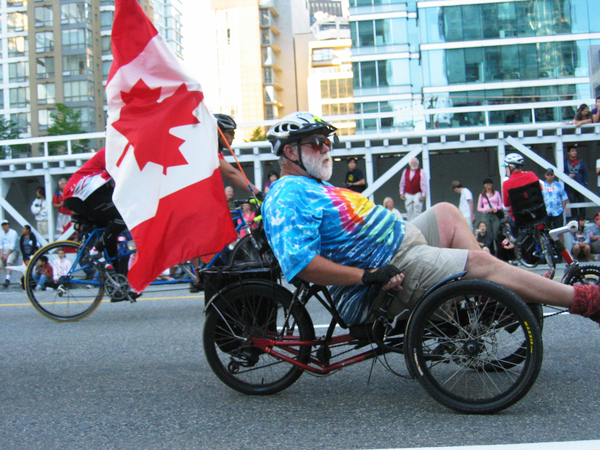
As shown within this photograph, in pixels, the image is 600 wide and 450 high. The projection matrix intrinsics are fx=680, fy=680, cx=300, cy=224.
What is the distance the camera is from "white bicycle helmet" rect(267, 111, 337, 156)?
11.7 feet

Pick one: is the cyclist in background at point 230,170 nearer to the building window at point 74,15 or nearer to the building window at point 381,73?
the building window at point 381,73

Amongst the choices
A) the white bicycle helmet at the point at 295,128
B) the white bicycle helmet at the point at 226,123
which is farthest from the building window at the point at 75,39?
the white bicycle helmet at the point at 295,128

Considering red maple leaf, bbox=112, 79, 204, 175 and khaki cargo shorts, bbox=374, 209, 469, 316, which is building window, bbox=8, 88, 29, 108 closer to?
red maple leaf, bbox=112, 79, 204, 175

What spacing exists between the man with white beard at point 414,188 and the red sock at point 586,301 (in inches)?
430

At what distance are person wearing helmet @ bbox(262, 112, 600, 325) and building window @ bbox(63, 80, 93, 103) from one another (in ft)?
267

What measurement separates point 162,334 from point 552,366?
3.20 metres

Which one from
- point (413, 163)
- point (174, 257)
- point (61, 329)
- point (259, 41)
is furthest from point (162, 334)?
point (259, 41)

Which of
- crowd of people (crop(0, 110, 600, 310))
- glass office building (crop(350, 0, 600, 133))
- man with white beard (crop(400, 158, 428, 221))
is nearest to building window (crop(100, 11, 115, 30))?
glass office building (crop(350, 0, 600, 133))

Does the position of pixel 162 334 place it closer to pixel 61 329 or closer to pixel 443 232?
pixel 61 329

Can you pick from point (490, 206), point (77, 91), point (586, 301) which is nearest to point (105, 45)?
point (77, 91)

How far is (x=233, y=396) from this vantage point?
151 inches

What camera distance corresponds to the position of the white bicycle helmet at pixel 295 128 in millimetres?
3580

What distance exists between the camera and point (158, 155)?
14.5 feet

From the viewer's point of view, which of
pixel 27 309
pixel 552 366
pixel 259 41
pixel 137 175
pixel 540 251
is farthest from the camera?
pixel 259 41
